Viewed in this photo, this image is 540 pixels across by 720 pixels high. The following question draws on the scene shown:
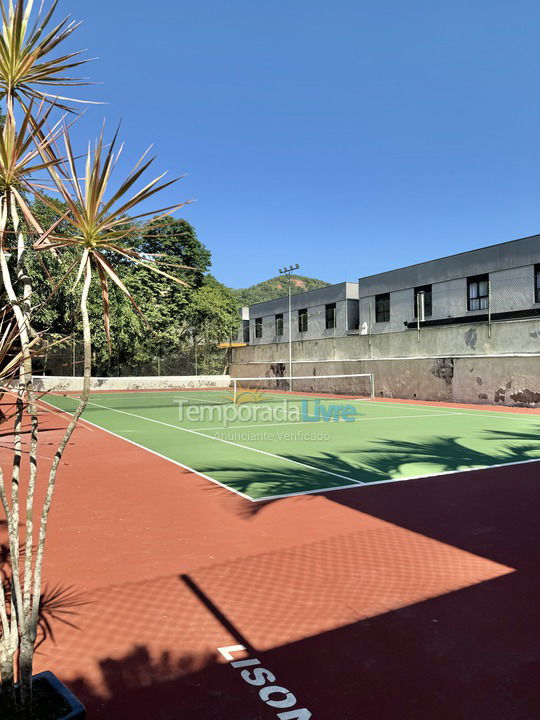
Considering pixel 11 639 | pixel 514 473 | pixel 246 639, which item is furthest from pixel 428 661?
pixel 514 473

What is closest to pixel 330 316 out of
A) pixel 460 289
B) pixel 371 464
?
pixel 460 289

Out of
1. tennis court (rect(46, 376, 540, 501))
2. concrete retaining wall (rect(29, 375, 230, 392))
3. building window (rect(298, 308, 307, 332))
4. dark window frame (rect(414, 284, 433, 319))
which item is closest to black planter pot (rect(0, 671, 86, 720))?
tennis court (rect(46, 376, 540, 501))

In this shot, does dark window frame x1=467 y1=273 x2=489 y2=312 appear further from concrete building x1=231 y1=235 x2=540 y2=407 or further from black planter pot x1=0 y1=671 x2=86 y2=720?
black planter pot x1=0 y1=671 x2=86 y2=720

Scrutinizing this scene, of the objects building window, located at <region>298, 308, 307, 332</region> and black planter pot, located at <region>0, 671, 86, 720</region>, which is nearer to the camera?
black planter pot, located at <region>0, 671, 86, 720</region>

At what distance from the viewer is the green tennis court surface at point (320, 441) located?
962 cm

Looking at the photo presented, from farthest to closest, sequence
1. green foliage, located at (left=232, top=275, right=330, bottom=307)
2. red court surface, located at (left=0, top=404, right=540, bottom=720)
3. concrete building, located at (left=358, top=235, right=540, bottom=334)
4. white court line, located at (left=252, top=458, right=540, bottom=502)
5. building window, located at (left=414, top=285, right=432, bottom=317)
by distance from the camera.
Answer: green foliage, located at (left=232, top=275, right=330, bottom=307), building window, located at (left=414, top=285, right=432, bottom=317), concrete building, located at (left=358, top=235, right=540, bottom=334), white court line, located at (left=252, top=458, right=540, bottom=502), red court surface, located at (left=0, top=404, right=540, bottom=720)

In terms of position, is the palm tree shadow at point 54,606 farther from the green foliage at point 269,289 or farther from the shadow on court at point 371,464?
the green foliage at point 269,289

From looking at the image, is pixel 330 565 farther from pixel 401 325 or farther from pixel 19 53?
pixel 401 325

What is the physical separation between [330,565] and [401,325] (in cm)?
3325

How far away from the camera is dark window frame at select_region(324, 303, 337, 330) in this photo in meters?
44.1

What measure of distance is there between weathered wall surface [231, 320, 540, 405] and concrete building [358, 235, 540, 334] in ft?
7.45

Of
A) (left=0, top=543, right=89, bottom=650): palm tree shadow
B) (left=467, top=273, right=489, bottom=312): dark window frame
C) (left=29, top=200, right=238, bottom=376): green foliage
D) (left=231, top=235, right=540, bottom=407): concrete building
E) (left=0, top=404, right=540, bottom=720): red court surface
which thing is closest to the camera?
(left=0, top=404, right=540, bottom=720): red court surface

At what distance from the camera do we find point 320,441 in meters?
13.8

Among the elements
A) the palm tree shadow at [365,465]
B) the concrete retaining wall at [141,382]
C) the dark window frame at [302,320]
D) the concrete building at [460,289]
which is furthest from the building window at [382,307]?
the palm tree shadow at [365,465]
